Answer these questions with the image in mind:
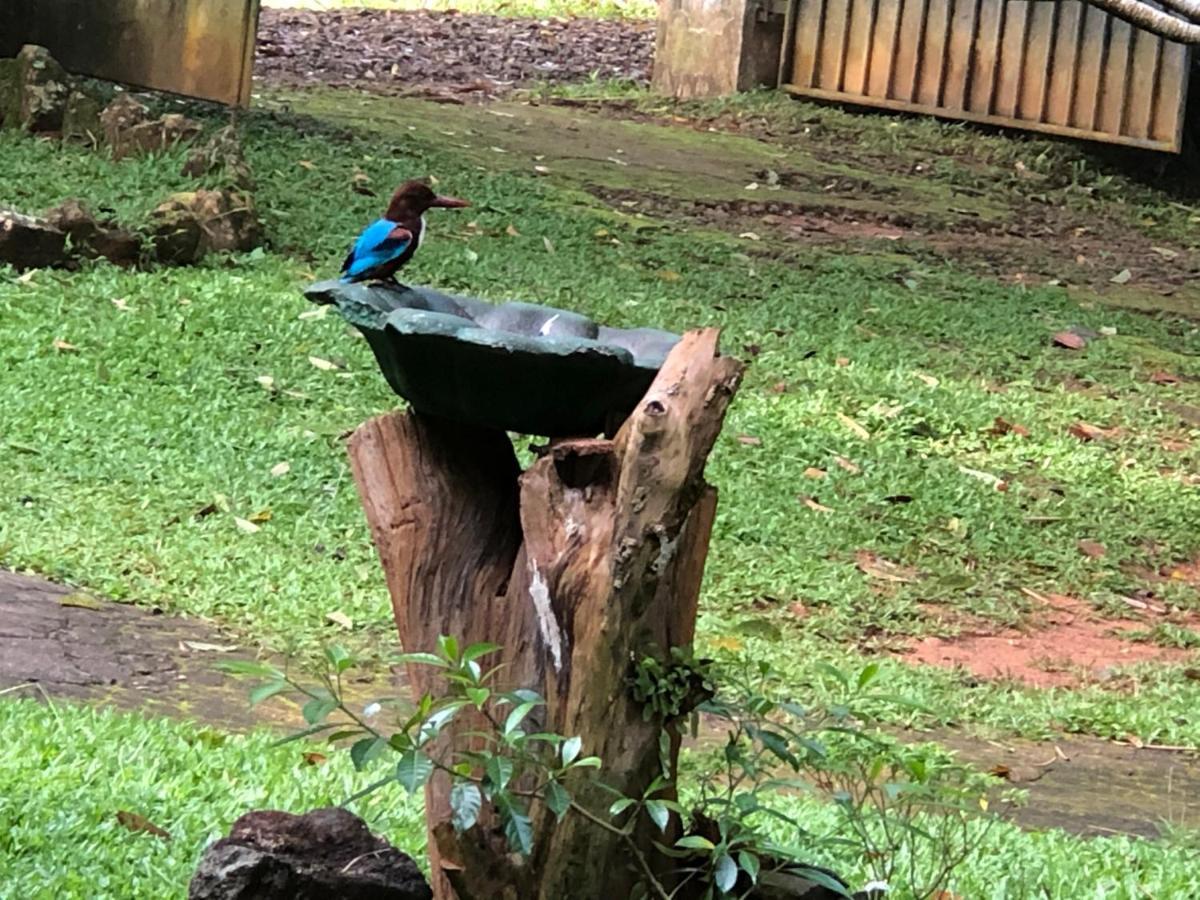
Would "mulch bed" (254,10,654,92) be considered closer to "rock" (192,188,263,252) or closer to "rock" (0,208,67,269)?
"rock" (192,188,263,252)

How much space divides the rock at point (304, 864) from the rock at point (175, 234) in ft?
19.2

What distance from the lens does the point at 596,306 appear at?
8.25 m

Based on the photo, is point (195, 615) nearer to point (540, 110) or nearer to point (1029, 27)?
point (540, 110)

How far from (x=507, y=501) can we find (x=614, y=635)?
424 mm

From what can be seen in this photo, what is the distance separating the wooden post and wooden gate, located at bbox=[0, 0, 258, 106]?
8285 millimetres

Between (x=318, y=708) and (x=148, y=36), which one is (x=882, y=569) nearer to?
(x=318, y=708)

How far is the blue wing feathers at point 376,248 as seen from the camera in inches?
145

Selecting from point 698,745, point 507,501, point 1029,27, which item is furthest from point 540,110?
point 507,501

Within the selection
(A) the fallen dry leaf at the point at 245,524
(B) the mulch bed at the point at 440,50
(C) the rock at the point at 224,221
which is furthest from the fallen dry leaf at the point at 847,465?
(B) the mulch bed at the point at 440,50

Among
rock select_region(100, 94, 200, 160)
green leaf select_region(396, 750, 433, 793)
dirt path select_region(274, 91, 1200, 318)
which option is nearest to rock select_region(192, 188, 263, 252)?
rock select_region(100, 94, 200, 160)

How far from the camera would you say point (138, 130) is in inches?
371

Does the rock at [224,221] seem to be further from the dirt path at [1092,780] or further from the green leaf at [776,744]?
the green leaf at [776,744]

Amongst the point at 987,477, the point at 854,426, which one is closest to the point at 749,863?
the point at 987,477

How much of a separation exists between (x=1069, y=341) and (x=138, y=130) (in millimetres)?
4816
